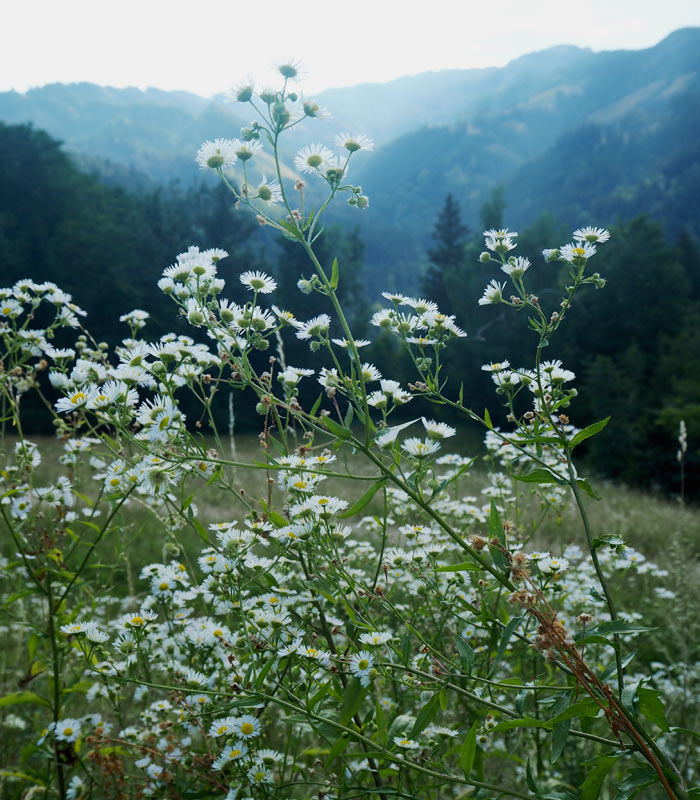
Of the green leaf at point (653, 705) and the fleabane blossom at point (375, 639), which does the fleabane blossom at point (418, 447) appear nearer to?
the fleabane blossom at point (375, 639)

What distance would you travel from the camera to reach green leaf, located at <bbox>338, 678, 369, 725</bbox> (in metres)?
1.38

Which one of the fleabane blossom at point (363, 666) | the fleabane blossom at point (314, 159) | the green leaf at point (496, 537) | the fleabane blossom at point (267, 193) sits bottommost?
the fleabane blossom at point (363, 666)

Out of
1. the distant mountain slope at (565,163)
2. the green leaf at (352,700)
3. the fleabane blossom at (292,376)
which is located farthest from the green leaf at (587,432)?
the distant mountain slope at (565,163)

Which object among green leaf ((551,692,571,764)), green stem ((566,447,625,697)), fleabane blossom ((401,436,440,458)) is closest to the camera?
green leaf ((551,692,571,764))

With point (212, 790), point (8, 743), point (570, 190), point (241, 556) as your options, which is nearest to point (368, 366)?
point (241, 556)

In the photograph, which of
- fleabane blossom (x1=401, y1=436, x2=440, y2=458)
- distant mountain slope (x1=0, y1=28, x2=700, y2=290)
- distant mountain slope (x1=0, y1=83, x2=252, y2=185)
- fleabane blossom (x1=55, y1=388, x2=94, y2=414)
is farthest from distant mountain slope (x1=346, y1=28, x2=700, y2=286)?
distant mountain slope (x1=0, y1=83, x2=252, y2=185)

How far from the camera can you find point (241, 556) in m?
1.76

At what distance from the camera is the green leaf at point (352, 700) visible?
1376 millimetres

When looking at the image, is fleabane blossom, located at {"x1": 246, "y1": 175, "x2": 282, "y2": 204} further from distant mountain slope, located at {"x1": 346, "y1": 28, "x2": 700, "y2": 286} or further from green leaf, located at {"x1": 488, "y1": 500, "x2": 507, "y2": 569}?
distant mountain slope, located at {"x1": 346, "y1": 28, "x2": 700, "y2": 286}

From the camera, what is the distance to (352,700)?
1.40 metres

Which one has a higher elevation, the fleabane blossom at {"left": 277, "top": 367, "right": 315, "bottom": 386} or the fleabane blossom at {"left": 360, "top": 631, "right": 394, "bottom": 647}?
the fleabane blossom at {"left": 277, "top": 367, "right": 315, "bottom": 386}

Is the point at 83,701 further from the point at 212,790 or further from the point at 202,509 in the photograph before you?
the point at 202,509

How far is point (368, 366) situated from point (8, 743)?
262 centimetres

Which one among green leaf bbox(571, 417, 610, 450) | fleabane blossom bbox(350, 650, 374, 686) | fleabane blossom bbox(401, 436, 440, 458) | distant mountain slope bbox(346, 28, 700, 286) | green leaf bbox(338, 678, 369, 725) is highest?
distant mountain slope bbox(346, 28, 700, 286)
